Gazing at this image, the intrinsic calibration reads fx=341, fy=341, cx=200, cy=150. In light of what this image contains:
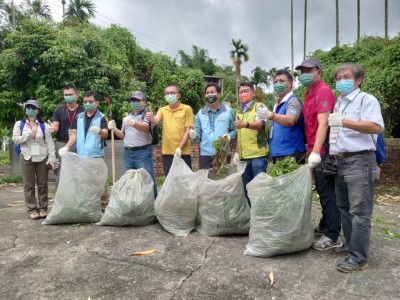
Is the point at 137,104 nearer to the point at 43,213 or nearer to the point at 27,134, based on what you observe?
the point at 27,134

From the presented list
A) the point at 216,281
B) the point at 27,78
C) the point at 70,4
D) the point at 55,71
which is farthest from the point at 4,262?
the point at 70,4

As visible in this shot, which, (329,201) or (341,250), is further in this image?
(329,201)

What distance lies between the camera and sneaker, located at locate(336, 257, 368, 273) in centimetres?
261

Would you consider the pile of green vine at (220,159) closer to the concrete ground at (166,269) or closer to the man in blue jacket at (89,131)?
the concrete ground at (166,269)

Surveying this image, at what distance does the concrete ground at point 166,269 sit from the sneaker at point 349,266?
0.14 ft

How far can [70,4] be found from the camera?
88.9ft

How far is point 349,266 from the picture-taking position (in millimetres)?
2621

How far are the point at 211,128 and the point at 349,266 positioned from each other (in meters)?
1.95

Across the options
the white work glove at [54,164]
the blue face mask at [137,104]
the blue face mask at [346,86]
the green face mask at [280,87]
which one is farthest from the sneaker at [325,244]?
the white work glove at [54,164]

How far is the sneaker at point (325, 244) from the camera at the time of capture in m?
3.03

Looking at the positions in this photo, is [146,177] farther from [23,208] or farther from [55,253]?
[23,208]

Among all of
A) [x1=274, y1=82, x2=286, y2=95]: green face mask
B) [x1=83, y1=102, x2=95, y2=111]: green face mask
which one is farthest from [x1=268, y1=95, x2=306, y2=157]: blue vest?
[x1=83, y1=102, x2=95, y2=111]: green face mask

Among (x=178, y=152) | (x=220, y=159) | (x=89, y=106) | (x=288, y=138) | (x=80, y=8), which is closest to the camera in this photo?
(x=288, y=138)

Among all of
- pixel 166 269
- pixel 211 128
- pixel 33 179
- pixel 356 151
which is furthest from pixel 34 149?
pixel 356 151
